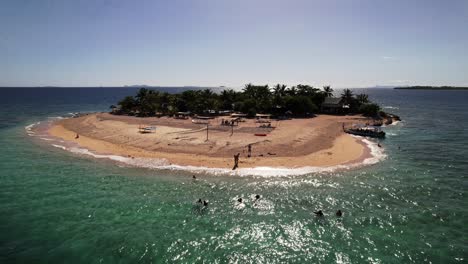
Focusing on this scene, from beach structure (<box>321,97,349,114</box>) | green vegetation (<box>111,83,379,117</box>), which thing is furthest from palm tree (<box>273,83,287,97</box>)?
beach structure (<box>321,97,349,114</box>)

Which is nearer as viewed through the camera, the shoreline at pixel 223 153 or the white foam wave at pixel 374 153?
the shoreline at pixel 223 153

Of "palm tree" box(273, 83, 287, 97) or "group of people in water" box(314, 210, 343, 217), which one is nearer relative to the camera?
"group of people in water" box(314, 210, 343, 217)

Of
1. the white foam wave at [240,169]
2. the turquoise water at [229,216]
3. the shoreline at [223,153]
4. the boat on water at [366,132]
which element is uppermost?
the boat on water at [366,132]

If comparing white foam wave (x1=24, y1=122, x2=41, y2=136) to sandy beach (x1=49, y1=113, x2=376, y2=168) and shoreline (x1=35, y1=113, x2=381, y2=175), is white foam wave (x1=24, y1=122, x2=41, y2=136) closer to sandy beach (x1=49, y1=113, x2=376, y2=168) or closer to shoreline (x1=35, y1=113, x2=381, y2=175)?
sandy beach (x1=49, y1=113, x2=376, y2=168)

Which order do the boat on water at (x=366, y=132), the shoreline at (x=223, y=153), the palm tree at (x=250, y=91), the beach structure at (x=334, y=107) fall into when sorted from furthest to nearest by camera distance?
the palm tree at (x=250, y=91)
the beach structure at (x=334, y=107)
the boat on water at (x=366, y=132)
the shoreline at (x=223, y=153)

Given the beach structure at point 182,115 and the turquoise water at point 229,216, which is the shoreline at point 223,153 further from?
the beach structure at point 182,115

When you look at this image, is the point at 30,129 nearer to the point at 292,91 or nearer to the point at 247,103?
the point at 247,103

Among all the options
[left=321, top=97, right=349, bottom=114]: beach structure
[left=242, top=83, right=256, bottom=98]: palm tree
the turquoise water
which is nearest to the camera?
the turquoise water

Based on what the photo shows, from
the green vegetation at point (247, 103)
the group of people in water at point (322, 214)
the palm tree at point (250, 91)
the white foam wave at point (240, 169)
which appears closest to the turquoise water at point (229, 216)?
the group of people in water at point (322, 214)
